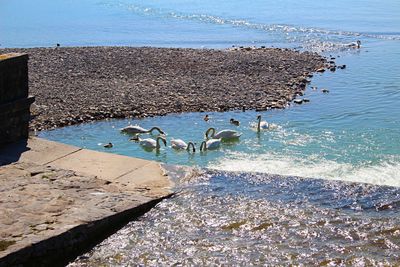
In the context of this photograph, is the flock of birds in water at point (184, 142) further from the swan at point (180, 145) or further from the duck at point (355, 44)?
the duck at point (355, 44)

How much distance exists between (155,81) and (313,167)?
409 inches

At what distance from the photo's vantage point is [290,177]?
12.6 meters

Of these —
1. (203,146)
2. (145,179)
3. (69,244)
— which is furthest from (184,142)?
(69,244)

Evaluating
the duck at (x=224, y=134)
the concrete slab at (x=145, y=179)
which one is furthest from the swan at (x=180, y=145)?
the concrete slab at (x=145, y=179)

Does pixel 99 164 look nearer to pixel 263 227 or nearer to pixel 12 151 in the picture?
pixel 12 151

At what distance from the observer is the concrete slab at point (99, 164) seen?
1222 cm

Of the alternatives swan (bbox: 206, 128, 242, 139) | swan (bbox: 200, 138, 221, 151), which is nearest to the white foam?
swan (bbox: 200, 138, 221, 151)

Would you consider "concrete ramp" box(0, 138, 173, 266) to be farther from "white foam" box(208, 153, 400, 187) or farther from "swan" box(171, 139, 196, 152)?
"swan" box(171, 139, 196, 152)

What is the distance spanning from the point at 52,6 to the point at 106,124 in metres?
51.3

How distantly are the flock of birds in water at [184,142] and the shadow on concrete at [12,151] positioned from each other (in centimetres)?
397

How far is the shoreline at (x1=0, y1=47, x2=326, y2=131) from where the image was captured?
67.4 ft

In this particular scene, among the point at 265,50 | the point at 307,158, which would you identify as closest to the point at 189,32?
the point at 265,50

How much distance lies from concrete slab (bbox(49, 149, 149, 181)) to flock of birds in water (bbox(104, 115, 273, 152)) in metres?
3.69

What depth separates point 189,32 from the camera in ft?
148
